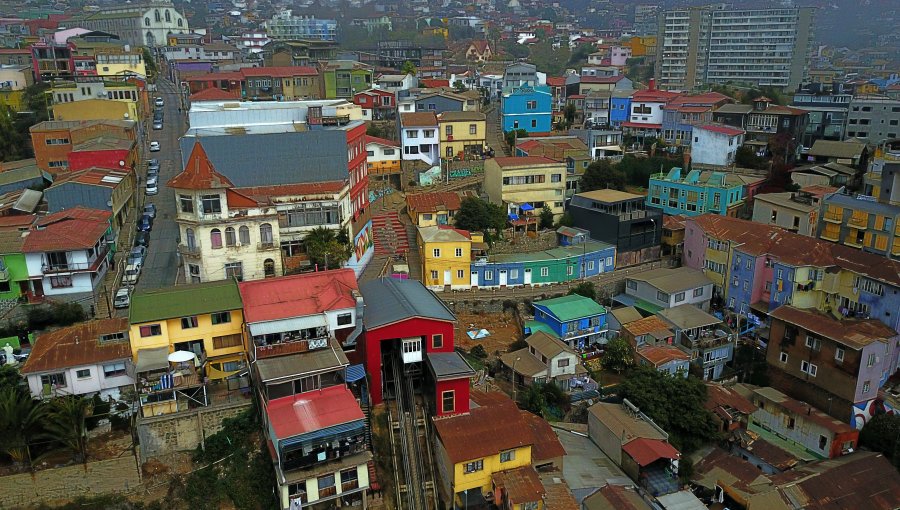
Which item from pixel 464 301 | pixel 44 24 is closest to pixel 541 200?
A: pixel 464 301

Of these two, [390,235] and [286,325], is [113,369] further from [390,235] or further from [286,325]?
[390,235]

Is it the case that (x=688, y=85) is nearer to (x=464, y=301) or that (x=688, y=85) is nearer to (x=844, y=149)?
(x=844, y=149)

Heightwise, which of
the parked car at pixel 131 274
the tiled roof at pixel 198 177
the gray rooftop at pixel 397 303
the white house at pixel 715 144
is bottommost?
the parked car at pixel 131 274

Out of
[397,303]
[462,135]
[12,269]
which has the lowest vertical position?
[397,303]

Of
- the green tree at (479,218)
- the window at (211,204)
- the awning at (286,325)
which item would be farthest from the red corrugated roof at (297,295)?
the green tree at (479,218)

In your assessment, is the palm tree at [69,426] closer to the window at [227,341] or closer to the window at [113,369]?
the window at [113,369]

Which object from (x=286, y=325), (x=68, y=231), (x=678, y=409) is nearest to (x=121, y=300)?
(x=68, y=231)
